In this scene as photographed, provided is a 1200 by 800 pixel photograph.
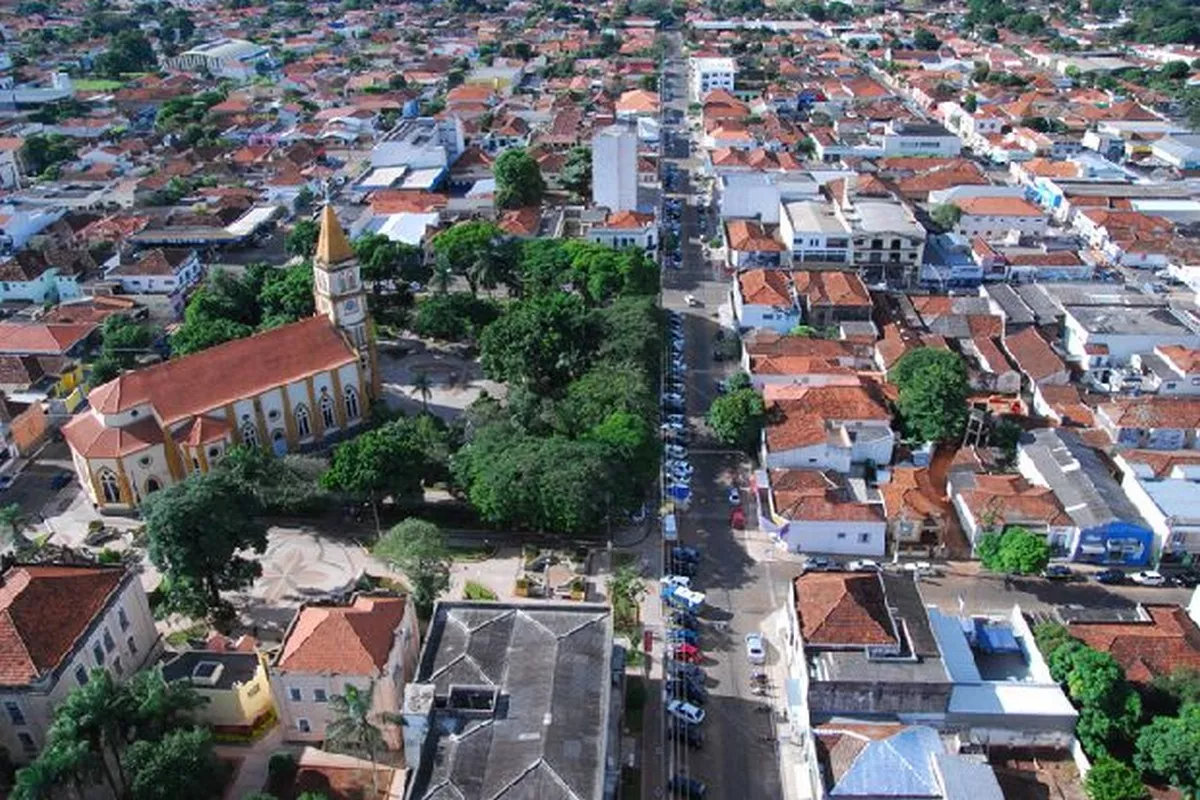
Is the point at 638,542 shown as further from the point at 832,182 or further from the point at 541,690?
the point at 832,182

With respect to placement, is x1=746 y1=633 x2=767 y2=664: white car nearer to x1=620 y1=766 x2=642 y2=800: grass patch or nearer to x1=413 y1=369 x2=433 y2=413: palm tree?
x1=620 y1=766 x2=642 y2=800: grass patch

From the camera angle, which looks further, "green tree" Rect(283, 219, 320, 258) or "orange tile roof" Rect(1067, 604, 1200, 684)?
"green tree" Rect(283, 219, 320, 258)

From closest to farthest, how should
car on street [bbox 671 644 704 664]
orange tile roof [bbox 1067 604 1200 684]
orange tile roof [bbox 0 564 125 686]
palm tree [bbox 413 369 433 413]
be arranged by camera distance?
orange tile roof [bbox 0 564 125 686] < orange tile roof [bbox 1067 604 1200 684] < car on street [bbox 671 644 704 664] < palm tree [bbox 413 369 433 413]

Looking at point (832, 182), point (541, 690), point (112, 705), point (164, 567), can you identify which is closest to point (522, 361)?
point (164, 567)

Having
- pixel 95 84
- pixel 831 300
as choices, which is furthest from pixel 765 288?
pixel 95 84

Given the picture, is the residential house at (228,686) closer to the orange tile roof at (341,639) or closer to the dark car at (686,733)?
the orange tile roof at (341,639)

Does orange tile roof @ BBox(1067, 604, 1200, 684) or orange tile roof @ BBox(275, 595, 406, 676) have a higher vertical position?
orange tile roof @ BBox(275, 595, 406, 676)

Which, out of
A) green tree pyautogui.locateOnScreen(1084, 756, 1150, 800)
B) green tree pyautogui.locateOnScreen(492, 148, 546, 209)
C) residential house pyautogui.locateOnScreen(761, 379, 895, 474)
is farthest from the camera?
green tree pyautogui.locateOnScreen(492, 148, 546, 209)

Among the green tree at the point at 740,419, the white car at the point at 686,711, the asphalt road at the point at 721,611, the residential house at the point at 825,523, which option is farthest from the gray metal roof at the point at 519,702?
the green tree at the point at 740,419

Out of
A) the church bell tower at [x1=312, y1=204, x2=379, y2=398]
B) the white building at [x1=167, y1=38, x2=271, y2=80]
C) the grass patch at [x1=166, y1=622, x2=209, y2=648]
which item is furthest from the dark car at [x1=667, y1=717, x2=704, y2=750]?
the white building at [x1=167, y1=38, x2=271, y2=80]

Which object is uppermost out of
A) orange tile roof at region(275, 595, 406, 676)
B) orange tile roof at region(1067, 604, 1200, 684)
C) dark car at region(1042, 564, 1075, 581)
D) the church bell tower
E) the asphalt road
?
the church bell tower
